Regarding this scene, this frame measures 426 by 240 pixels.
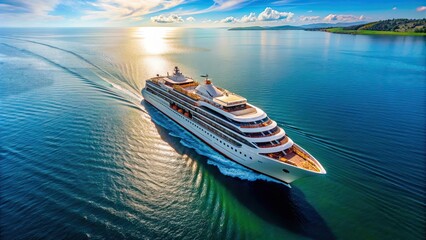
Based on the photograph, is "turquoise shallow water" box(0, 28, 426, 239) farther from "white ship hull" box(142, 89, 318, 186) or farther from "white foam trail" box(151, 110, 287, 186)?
"white ship hull" box(142, 89, 318, 186)

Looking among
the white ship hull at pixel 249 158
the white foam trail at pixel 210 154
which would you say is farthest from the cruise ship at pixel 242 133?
the white foam trail at pixel 210 154

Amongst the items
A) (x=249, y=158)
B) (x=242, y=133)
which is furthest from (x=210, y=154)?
(x=249, y=158)

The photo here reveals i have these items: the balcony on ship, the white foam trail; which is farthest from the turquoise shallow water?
the balcony on ship

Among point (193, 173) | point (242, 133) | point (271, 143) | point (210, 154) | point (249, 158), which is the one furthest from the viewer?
point (210, 154)

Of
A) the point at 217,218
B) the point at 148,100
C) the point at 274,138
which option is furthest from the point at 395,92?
the point at 148,100

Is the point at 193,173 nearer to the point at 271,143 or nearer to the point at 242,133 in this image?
the point at 242,133

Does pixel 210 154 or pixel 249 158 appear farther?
pixel 210 154

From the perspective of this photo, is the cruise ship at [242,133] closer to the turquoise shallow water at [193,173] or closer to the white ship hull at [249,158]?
the white ship hull at [249,158]
